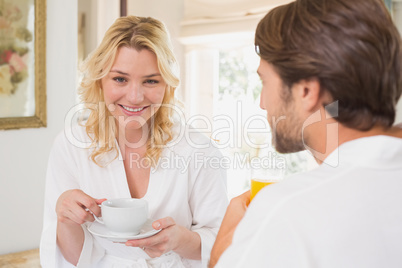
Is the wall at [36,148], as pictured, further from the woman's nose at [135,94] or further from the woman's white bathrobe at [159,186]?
the woman's nose at [135,94]

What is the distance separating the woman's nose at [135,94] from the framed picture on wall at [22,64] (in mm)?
1092

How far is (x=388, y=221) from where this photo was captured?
0.83 m

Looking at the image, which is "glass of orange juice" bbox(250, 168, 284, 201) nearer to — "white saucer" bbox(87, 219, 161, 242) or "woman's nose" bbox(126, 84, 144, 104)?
"white saucer" bbox(87, 219, 161, 242)

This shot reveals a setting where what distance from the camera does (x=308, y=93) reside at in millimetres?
978

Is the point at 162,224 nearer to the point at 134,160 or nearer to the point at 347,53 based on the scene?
the point at 134,160

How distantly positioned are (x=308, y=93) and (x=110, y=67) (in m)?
0.86

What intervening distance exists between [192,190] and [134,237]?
1.44 ft

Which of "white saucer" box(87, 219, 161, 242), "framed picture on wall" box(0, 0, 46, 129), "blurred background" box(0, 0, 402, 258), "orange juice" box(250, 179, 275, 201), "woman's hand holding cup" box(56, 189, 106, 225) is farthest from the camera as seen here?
"blurred background" box(0, 0, 402, 258)

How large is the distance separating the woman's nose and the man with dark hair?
2.09 feet

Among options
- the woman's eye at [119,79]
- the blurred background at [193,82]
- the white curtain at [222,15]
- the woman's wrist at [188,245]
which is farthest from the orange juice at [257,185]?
the white curtain at [222,15]

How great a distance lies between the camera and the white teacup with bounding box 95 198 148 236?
4.38 ft

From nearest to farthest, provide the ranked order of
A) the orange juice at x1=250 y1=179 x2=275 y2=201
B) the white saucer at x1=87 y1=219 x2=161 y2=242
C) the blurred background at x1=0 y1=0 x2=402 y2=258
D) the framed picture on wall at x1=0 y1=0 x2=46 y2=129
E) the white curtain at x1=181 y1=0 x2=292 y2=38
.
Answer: the orange juice at x1=250 y1=179 x2=275 y2=201
the white saucer at x1=87 y1=219 x2=161 y2=242
the framed picture on wall at x1=0 y1=0 x2=46 y2=129
the blurred background at x1=0 y1=0 x2=402 y2=258
the white curtain at x1=181 y1=0 x2=292 y2=38

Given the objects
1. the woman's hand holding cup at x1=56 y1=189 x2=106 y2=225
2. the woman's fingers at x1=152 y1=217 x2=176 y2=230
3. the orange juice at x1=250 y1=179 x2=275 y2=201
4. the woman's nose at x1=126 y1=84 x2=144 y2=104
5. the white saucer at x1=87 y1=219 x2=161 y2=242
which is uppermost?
the woman's nose at x1=126 y1=84 x2=144 y2=104

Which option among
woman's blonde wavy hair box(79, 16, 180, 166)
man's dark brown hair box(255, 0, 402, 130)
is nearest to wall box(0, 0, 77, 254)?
woman's blonde wavy hair box(79, 16, 180, 166)
